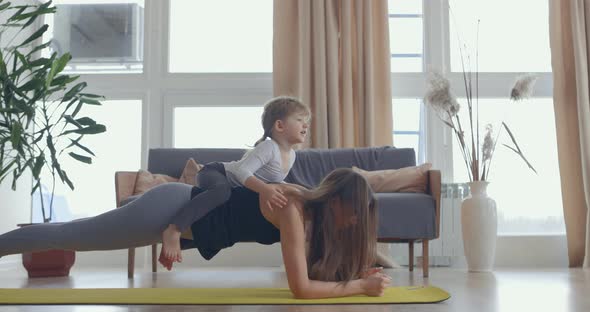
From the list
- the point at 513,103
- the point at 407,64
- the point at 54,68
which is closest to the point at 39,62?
the point at 54,68

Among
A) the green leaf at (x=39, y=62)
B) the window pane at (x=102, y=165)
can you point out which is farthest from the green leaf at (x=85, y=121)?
the window pane at (x=102, y=165)

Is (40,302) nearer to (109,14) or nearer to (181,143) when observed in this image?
(181,143)

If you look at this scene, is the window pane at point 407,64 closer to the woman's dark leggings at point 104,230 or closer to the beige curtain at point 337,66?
the beige curtain at point 337,66

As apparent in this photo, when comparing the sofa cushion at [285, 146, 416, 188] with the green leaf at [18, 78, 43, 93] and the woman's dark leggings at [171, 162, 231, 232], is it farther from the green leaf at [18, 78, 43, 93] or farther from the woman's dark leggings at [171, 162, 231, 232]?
the woman's dark leggings at [171, 162, 231, 232]

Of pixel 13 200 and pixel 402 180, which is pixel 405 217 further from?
pixel 13 200

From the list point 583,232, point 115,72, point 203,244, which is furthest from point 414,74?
point 203,244

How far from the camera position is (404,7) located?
529 cm

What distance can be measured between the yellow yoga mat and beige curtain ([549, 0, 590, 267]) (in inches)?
112

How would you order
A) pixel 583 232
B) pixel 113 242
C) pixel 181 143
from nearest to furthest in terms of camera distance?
pixel 113 242, pixel 583 232, pixel 181 143

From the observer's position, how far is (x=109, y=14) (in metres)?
5.27

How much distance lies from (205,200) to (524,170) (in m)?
3.62

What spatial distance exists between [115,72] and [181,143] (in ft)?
2.63

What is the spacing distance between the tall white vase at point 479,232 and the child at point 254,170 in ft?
7.42

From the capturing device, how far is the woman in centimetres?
191
